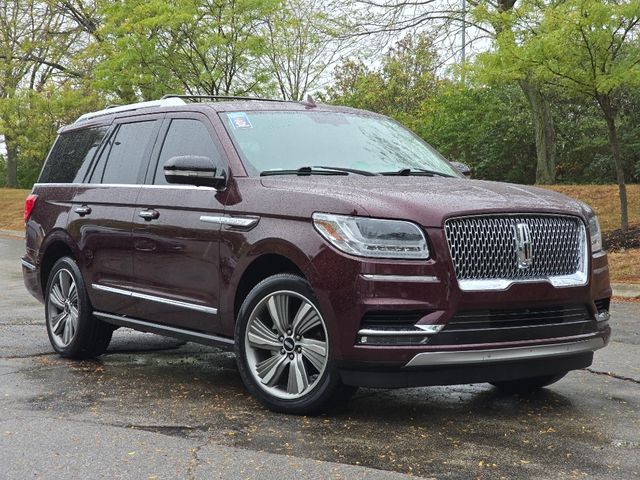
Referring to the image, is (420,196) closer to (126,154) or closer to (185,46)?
(126,154)

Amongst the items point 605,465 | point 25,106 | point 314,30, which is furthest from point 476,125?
point 605,465

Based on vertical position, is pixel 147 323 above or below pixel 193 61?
below

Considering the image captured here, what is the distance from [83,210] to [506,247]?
356 cm

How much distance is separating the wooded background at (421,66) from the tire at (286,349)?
11.4 meters

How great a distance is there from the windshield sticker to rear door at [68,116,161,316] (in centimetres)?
81

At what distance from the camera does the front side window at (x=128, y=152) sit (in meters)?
7.30

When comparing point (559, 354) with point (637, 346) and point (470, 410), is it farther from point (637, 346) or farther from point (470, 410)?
point (637, 346)

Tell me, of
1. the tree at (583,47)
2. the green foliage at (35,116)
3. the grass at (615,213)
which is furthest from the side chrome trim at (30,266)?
the green foliage at (35,116)

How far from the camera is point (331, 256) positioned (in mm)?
5383

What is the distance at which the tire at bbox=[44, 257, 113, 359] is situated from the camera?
7.67 meters

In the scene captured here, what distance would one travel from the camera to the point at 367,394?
6406mm

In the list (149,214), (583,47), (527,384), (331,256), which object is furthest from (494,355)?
(583,47)

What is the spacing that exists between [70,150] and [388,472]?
193 inches

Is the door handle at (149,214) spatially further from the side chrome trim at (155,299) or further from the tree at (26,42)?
the tree at (26,42)
